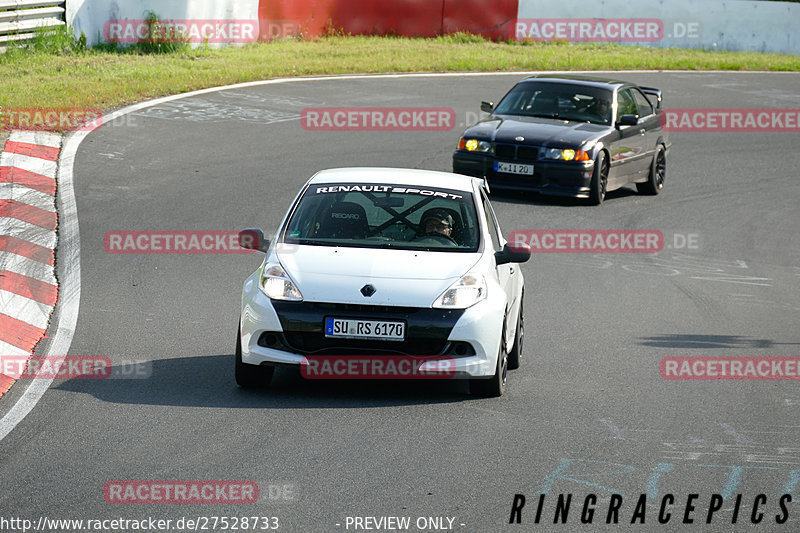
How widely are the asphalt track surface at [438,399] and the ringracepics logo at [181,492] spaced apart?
0.08m

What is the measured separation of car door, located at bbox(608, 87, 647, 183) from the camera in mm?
17562

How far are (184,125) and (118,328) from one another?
1087cm

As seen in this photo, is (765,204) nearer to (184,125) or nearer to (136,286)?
(184,125)

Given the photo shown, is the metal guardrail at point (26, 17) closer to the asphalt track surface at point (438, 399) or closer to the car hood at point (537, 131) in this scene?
the asphalt track surface at point (438, 399)

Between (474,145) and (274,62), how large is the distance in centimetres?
1164

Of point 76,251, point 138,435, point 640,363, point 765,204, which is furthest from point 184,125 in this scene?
point 138,435

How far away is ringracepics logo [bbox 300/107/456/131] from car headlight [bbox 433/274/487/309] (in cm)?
1339

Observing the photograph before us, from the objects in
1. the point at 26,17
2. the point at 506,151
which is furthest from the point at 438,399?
the point at 26,17

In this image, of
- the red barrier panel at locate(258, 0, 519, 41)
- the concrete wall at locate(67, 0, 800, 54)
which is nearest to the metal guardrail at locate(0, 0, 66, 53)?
the concrete wall at locate(67, 0, 800, 54)

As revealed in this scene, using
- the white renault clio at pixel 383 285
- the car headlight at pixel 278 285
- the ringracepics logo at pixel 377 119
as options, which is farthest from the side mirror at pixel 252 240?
the ringracepics logo at pixel 377 119

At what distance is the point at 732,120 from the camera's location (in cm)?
2598

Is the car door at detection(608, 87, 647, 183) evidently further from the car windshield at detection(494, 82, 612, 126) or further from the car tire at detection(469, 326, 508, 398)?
the car tire at detection(469, 326, 508, 398)

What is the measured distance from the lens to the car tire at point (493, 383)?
7.99 m

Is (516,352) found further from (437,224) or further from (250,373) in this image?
(250,373)
